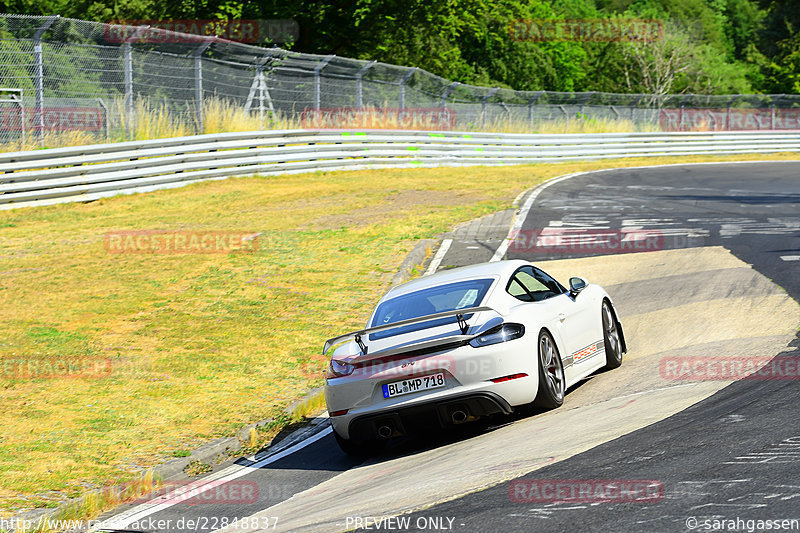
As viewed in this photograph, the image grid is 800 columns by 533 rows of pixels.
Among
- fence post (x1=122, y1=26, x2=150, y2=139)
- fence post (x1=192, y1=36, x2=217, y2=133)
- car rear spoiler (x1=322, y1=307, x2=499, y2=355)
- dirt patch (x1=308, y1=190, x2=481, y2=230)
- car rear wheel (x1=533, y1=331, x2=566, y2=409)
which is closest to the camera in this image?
car rear spoiler (x1=322, y1=307, x2=499, y2=355)

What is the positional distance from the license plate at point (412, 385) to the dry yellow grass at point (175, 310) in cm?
202

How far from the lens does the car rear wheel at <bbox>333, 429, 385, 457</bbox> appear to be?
8.16 meters

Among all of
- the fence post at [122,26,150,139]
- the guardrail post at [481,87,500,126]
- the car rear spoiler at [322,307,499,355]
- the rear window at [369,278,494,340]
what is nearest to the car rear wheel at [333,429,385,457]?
the car rear spoiler at [322,307,499,355]

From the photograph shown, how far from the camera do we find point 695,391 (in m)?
8.12

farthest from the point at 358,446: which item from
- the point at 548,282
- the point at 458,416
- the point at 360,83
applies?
the point at 360,83

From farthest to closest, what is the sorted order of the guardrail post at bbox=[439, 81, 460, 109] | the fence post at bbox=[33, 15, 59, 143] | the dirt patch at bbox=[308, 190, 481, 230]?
the guardrail post at bbox=[439, 81, 460, 109], the fence post at bbox=[33, 15, 59, 143], the dirt patch at bbox=[308, 190, 481, 230]

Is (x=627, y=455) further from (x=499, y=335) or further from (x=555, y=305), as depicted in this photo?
(x=555, y=305)

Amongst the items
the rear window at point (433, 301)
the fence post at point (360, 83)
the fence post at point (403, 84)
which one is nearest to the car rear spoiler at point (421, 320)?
the rear window at point (433, 301)

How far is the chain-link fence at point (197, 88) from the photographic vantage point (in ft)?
69.6

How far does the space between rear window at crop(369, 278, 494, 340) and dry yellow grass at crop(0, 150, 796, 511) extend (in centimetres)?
173

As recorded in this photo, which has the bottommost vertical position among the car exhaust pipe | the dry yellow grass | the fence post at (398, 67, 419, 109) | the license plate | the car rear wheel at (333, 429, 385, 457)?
the dry yellow grass

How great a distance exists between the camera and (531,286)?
922cm

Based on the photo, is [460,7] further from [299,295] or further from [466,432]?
[466,432]

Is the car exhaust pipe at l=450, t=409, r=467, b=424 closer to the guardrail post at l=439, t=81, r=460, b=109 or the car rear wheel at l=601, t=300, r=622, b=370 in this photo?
the car rear wheel at l=601, t=300, r=622, b=370
